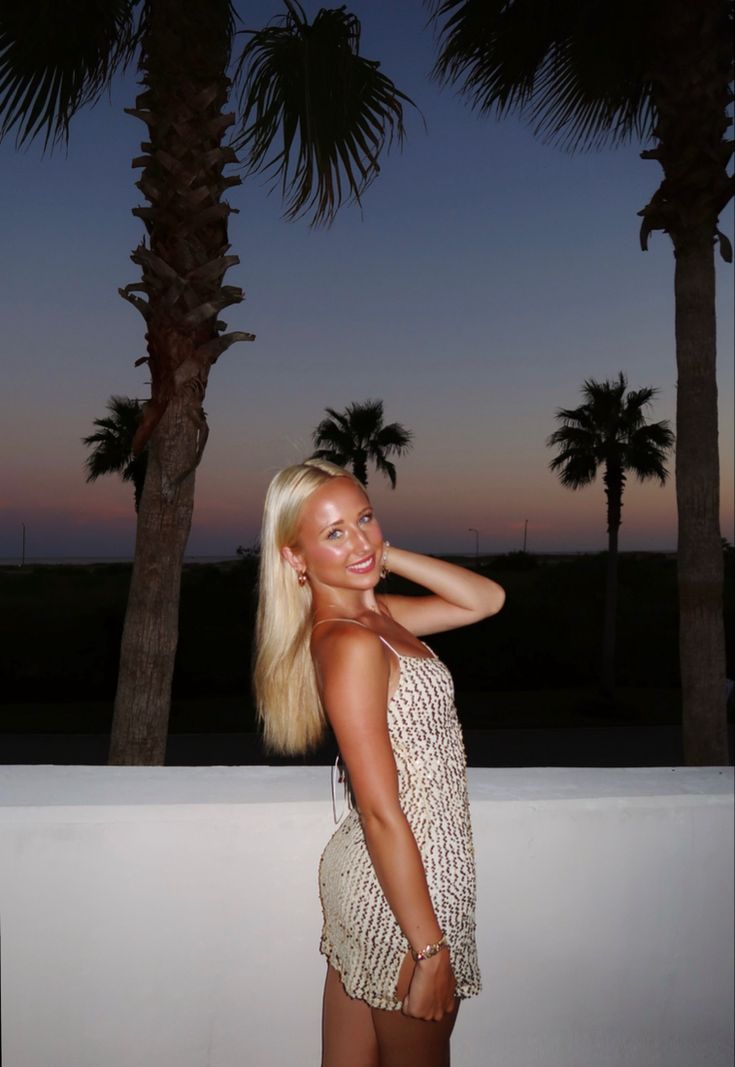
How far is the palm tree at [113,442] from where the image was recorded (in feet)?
78.2

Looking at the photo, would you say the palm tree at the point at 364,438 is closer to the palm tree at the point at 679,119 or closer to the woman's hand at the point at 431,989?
the palm tree at the point at 679,119

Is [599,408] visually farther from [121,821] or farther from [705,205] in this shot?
[121,821]

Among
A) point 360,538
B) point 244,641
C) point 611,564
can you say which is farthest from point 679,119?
point 244,641

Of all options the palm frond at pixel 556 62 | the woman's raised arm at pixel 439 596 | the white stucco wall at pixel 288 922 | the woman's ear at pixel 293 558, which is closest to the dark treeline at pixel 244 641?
the palm frond at pixel 556 62

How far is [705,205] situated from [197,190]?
3.59 meters

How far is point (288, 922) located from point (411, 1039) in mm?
661

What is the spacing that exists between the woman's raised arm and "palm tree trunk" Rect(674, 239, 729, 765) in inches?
175

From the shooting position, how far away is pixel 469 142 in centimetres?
1614

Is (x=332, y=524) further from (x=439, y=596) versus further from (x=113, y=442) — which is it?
(x=113, y=442)

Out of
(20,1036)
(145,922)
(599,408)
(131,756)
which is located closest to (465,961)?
(145,922)

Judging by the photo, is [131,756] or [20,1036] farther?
[131,756]

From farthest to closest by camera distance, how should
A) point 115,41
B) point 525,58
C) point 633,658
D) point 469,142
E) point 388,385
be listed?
point 633,658
point 388,385
point 469,142
point 525,58
point 115,41

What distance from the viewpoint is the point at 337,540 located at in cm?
179

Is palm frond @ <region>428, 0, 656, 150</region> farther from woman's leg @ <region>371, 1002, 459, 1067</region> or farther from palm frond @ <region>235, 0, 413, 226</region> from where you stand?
woman's leg @ <region>371, 1002, 459, 1067</region>
